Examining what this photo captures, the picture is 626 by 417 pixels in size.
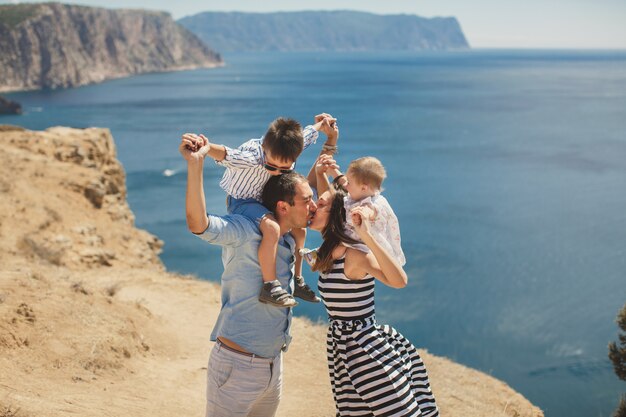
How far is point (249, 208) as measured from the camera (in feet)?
12.2

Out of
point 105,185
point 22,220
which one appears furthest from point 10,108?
point 22,220

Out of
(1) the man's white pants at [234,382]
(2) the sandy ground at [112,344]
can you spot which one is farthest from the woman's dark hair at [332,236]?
(2) the sandy ground at [112,344]

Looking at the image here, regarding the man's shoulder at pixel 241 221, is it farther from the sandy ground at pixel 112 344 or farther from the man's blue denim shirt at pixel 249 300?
the sandy ground at pixel 112 344

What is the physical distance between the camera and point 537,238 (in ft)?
115

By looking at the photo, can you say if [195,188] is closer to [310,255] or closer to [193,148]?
[193,148]

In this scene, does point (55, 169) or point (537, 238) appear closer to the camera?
point (55, 169)

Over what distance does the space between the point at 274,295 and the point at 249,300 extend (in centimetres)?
20

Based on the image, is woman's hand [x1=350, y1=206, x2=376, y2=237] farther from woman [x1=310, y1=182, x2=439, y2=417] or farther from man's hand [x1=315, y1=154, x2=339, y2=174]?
man's hand [x1=315, y1=154, x2=339, y2=174]

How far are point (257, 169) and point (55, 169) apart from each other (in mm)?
17061

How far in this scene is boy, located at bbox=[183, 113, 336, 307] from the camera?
3.57 metres

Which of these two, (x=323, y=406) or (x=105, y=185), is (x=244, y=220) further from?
(x=105, y=185)

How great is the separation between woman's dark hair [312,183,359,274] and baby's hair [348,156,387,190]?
21cm

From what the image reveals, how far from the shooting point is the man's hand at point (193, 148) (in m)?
3.35

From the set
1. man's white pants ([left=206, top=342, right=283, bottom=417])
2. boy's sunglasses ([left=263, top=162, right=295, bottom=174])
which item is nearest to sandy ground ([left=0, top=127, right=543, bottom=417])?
man's white pants ([left=206, top=342, right=283, bottom=417])
